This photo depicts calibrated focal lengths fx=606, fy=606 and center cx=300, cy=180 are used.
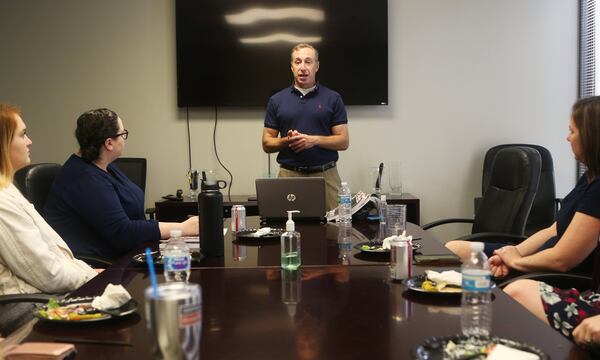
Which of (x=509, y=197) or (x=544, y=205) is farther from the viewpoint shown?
(x=544, y=205)

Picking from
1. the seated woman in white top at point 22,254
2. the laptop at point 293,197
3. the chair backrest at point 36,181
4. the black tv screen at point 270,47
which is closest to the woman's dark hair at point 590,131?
the laptop at point 293,197

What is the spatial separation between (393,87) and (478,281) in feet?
12.2

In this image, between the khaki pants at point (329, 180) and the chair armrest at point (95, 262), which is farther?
the khaki pants at point (329, 180)

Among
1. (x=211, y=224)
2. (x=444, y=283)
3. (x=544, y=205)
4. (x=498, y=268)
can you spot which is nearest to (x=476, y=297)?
(x=444, y=283)

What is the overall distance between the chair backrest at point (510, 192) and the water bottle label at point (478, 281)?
1.94m

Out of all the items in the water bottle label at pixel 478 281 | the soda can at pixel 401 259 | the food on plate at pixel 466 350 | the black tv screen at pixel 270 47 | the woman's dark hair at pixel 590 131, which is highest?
the black tv screen at pixel 270 47

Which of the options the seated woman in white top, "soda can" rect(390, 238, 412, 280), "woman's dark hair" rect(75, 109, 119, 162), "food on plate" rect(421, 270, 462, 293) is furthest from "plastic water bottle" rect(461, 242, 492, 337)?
"woman's dark hair" rect(75, 109, 119, 162)

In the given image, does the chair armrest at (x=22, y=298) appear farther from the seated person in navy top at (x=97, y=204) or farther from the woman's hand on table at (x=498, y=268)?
the woman's hand on table at (x=498, y=268)

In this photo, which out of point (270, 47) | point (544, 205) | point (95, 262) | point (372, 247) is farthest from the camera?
point (270, 47)

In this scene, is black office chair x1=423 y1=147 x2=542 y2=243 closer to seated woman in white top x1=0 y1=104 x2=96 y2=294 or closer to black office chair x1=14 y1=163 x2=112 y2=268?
seated woman in white top x1=0 y1=104 x2=96 y2=294

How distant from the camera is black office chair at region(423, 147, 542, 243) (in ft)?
9.85

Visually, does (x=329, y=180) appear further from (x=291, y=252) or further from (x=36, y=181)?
(x=291, y=252)

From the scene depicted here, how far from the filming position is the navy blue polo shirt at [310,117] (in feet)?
12.8

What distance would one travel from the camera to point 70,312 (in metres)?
1.41
